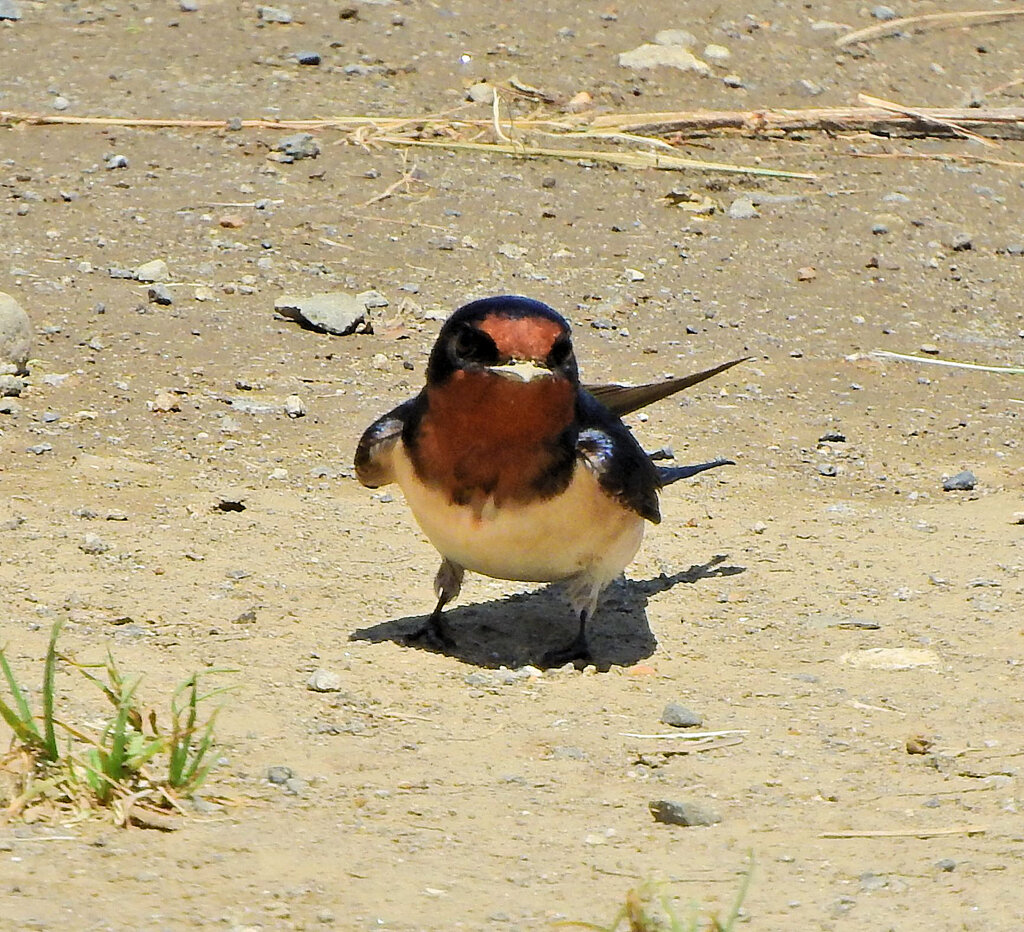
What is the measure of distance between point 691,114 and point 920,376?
2.78 metres

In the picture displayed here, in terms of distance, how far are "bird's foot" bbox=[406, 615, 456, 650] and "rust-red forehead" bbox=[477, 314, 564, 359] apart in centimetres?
101

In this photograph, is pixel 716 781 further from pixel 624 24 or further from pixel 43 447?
pixel 624 24

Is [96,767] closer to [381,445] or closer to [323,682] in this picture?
[323,682]

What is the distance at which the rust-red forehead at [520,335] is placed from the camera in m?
3.93

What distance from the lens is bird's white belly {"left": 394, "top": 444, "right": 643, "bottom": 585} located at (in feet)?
13.8

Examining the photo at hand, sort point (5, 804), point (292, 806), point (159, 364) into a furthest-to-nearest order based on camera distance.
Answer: point (159, 364) < point (292, 806) < point (5, 804)

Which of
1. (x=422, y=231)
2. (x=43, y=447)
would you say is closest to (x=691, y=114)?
(x=422, y=231)

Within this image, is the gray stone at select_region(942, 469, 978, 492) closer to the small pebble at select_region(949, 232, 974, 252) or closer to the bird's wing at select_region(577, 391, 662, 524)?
the bird's wing at select_region(577, 391, 662, 524)

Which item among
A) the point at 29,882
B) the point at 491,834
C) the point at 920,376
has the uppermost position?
the point at 29,882

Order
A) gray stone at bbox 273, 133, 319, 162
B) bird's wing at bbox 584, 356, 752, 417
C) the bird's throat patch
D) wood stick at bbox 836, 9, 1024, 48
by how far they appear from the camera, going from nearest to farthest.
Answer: the bird's throat patch < bird's wing at bbox 584, 356, 752, 417 < gray stone at bbox 273, 133, 319, 162 < wood stick at bbox 836, 9, 1024, 48

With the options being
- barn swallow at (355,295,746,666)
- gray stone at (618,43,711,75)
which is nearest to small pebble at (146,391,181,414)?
barn swallow at (355,295,746,666)

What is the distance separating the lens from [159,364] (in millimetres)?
6582

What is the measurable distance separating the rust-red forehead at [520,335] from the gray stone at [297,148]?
5.00 metres

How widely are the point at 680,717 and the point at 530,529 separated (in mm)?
597
